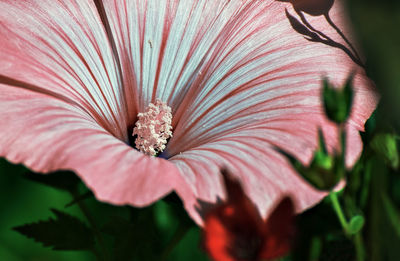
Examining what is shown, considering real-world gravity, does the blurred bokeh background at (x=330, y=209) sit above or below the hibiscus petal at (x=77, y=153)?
below

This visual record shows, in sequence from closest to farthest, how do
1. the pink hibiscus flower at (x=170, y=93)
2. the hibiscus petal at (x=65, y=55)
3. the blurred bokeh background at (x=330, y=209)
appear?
the blurred bokeh background at (x=330, y=209) → the pink hibiscus flower at (x=170, y=93) → the hibiscus petal at (x=65, y=55)

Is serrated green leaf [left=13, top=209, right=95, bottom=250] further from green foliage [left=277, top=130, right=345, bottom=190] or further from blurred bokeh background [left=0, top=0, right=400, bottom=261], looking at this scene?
green foliage [left=277, top=130, right=345, bottom=190]

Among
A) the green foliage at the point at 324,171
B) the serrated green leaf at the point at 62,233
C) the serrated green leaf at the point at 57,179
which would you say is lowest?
the serrated green leaf at the point at 62,233

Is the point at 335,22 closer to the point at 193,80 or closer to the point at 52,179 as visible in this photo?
the point at 193,80

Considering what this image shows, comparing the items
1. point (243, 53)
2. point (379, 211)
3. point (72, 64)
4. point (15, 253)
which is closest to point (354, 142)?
point (379, 211)

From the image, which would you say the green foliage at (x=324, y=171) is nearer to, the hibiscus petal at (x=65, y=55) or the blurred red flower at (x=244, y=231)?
the blurred red flower at (x=244, y=231)

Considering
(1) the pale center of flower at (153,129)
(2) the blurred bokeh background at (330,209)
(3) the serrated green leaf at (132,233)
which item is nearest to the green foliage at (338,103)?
(2) the blurred bokeh background at (330,209)

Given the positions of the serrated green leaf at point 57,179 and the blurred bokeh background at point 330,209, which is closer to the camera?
the blurred bokeh background at point 330,209

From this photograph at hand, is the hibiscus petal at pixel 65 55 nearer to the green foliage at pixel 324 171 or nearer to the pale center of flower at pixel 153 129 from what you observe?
the pale center of flower at pixel 153 129

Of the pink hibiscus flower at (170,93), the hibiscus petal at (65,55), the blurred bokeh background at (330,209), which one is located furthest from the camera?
the hibiscus petal at (65,55)
